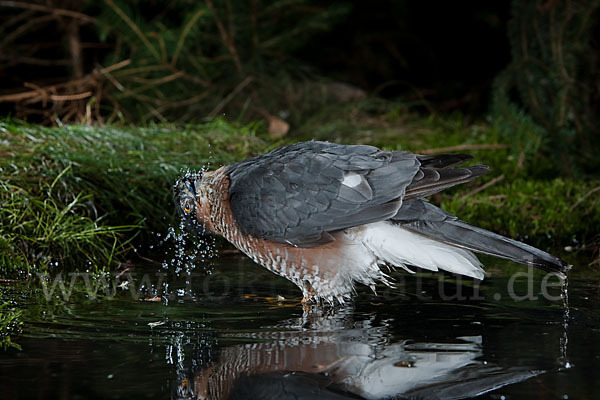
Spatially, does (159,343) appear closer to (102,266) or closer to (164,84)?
(102,266)

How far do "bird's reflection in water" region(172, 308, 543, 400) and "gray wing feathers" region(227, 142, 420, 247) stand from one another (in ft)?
2.10

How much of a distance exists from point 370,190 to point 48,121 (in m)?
4.61

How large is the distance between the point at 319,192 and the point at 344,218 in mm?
181

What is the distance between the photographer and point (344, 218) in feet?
12.1

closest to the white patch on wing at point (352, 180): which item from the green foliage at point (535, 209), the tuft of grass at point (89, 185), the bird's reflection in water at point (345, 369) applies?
the bird's reflection in water at point (345, 369)

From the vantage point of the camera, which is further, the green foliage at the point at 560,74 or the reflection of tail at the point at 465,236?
the green foliage at the point at 560,74

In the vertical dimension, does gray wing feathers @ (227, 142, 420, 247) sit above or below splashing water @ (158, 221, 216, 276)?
above

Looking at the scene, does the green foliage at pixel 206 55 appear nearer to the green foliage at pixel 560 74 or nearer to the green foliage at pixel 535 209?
the green foliage at pixel 560 74

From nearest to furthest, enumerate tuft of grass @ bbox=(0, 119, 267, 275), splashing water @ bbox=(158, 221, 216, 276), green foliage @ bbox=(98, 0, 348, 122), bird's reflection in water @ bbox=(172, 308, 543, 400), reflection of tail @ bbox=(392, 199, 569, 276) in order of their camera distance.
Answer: bird's reflection in water @ bbox=(172, 308, 543, 400) < reflection of tail @ bbox=(392, 199, 569, 276) < tuft of grass @ bbox=(0, 119, 267, 275) < splashing water @ bbox=(158, 221, 216, 276) < green foliage @ bbox=(98, 0, 348, 122)

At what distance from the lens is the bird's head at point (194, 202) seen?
4.16 metres

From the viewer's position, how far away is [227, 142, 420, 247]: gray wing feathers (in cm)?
365

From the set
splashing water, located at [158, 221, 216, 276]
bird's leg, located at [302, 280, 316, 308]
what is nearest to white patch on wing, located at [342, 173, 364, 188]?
bird's leg, located at [302, 280, 316, 308]

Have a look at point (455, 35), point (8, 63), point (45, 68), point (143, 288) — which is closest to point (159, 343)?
point (143, 288)

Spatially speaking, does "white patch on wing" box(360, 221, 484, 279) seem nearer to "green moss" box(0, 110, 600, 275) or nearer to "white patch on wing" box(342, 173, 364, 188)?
"white patch on wing" box(342, 173, 364, 188)
